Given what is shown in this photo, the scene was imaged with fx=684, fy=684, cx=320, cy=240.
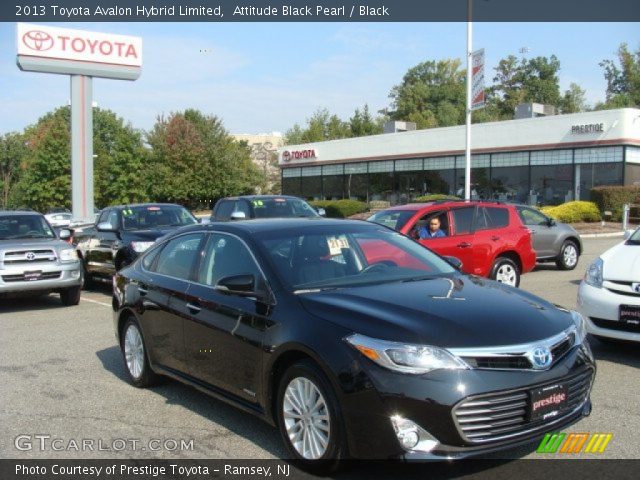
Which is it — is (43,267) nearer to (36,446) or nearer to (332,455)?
(36,446)

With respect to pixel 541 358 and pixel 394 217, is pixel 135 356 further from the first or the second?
pixel 394 217

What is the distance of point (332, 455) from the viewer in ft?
13.6

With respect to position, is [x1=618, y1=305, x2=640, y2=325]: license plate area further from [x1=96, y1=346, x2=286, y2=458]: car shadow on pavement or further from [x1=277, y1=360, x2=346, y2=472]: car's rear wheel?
[x1=277, y1=360, x2=346, y2=472]: car's rear wheel

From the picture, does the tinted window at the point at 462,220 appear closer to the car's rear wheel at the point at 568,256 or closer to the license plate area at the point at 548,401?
the car's rear wheel at the point at 568,256

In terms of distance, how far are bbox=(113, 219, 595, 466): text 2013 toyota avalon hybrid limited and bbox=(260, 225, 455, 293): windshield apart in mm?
15

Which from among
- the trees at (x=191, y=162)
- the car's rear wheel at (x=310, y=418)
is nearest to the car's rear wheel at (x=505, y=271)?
the car's rear wheel at (x=310, y=418)

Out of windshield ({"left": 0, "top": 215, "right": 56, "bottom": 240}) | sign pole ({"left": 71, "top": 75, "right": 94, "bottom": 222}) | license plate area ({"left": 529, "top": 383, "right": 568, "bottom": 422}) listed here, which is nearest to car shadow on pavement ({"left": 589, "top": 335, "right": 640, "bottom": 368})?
license plate area ({"left": 529, "top": 383, "right": 568, "bottom": 422})

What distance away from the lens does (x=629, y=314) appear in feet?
22.2

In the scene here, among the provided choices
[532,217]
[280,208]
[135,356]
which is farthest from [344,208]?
[135,356]

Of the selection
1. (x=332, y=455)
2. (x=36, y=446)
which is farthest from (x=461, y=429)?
(x=36, y=446)

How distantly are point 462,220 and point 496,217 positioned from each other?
2.53 feet

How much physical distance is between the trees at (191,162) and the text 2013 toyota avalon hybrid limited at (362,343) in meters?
52.8

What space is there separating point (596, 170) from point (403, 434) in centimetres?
3204

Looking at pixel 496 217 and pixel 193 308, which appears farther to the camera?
pixel 496 217
